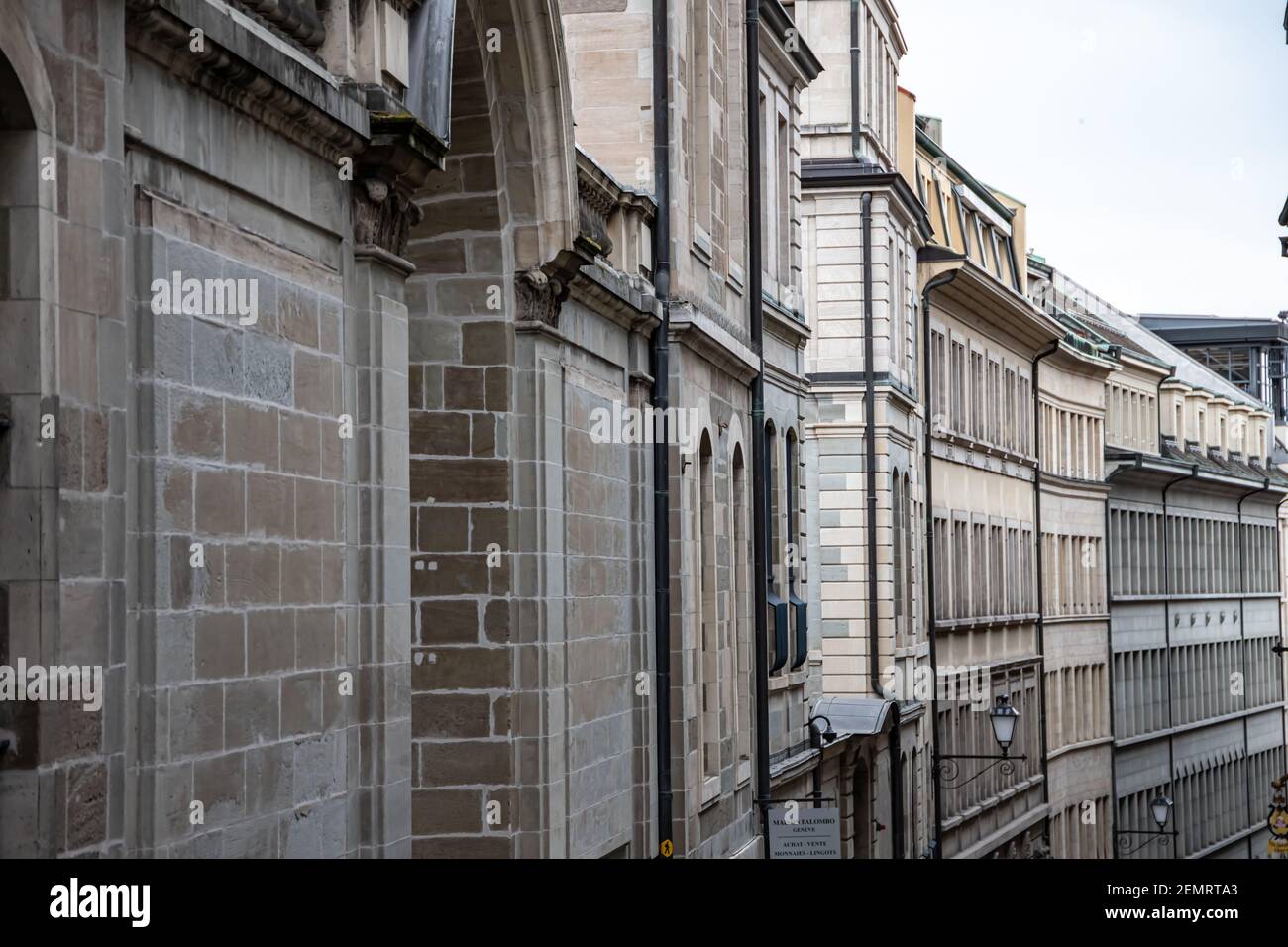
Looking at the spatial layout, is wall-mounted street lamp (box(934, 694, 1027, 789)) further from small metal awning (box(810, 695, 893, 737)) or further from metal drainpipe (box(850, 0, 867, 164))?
metal drainpipe (box(850, 0, 867, 164))

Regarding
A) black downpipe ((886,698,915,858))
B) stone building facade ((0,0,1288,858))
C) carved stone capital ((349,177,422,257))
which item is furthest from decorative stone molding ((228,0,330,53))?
black downpipe ((886,698,915,858))

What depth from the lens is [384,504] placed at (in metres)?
12.3

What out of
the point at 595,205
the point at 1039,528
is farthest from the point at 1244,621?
the point at 595,205

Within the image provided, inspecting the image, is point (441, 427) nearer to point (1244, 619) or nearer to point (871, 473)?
Answer: point (871, 473)

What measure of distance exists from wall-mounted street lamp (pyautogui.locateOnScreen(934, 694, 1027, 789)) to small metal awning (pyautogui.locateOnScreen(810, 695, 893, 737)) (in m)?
Answer: 2.04

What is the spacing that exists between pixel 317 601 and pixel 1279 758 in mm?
80906

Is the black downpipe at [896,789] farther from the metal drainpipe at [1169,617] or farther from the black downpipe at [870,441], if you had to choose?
the metal drainpipe at [1169,617]

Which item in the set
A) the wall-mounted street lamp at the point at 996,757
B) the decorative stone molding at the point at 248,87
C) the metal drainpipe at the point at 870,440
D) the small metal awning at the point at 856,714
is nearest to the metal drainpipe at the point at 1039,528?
the wall-mounted street lamp at the point at 996,757

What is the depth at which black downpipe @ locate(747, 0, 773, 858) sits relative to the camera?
25.8 m

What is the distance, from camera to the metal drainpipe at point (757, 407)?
25766 mm

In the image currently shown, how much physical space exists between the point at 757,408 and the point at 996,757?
1418 centimetres

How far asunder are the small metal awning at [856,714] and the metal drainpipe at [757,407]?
359 inches
